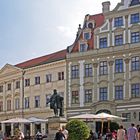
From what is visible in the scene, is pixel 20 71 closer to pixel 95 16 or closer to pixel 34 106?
pixel 34 106

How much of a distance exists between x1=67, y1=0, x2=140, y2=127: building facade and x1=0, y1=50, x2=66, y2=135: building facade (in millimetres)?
1994

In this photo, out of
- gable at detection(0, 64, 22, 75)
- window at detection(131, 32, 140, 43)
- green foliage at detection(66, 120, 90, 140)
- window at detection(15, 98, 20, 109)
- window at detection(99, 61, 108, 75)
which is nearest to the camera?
green foliage at detection(66, 120, 90, 140)

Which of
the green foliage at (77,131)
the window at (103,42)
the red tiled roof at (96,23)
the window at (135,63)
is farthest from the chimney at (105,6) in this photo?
the green foliage at (77,131)

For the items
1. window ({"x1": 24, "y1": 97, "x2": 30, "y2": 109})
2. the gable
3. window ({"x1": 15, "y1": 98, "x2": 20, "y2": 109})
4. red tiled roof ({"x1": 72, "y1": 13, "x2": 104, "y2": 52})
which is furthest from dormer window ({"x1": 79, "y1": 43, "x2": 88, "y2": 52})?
window ({"x1": 15, "y1": 98, "x2": 20, "y2": 109})

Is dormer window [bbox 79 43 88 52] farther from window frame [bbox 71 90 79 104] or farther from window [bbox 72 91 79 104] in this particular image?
window [bbox 72 91 79 104]

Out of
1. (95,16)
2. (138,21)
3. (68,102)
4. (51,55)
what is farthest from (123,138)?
(51,55)

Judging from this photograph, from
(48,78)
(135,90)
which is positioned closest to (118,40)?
(135,90)

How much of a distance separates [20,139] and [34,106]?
33.7 m

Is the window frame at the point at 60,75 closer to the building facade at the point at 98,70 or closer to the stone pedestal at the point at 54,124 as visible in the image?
the building facade at the point at 98,70

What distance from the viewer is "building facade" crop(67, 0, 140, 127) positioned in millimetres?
47875

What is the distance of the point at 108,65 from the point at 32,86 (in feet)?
43.8

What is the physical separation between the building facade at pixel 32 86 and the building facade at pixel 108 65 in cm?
199

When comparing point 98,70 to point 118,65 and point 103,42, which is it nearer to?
point 118,65

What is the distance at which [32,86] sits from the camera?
59625mm
